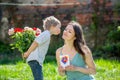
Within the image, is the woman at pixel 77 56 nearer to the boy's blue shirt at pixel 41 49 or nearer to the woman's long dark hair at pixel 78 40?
the woman's long dark hair at pixel 78 40

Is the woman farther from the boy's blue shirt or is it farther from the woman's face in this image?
the boy's blue shirt

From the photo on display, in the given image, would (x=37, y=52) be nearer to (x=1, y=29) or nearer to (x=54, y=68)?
(x=54, y=68)

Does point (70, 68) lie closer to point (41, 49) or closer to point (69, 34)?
point (69, 34)

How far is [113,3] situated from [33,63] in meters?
6.47

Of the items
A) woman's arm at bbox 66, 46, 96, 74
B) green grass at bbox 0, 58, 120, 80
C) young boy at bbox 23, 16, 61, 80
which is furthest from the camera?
green grass at bbox 0, 58, 120, 80

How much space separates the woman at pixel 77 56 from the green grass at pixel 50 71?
3.00 metres

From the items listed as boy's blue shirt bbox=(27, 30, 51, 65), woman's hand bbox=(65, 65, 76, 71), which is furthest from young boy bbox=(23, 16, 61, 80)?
woman's hand bbox=(65, 65, 76, 71)

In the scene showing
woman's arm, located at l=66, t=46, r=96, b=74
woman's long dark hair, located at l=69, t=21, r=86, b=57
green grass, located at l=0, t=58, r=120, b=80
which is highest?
woman's long dark hair, located at l=69, t=21, r=86, b=57

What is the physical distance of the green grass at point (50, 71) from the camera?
28.9 ft

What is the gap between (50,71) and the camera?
9414 millimetres

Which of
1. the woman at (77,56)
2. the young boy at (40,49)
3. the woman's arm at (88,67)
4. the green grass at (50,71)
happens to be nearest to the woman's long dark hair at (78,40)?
the woman at (77,56)

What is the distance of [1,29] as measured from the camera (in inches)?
535

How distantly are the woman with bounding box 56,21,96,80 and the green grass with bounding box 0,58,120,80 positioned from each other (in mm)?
2998

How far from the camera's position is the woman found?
552cm
